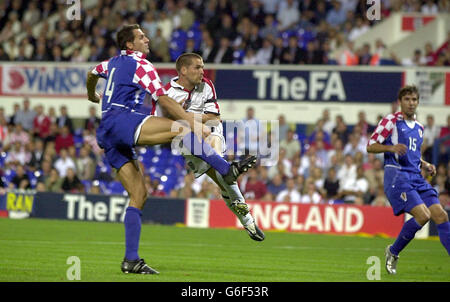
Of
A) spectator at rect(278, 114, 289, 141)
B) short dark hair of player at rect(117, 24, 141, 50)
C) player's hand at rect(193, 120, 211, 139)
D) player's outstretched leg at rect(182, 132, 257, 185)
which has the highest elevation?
spectator at rect(278, 114, 289, 141)

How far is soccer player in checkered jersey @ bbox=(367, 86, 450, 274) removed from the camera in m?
10.9

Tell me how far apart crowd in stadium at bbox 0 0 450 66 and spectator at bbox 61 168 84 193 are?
192 inches

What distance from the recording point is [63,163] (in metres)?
22.4

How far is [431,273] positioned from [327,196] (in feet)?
30.7

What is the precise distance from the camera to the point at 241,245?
14992mm

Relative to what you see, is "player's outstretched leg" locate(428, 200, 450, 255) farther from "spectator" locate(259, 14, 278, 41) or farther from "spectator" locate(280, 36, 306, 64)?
"spectator" locate(259, 14, 278, 41)

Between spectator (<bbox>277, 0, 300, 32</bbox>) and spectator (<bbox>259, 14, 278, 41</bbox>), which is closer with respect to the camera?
spectator (<bbox>259, 14, 278, 41</bbox>)

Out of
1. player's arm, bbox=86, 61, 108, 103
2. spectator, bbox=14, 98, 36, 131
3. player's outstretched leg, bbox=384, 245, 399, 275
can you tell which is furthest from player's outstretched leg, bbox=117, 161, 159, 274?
spectator, bbox=14, 98, 36, 131

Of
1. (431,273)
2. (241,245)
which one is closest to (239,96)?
(241,245)

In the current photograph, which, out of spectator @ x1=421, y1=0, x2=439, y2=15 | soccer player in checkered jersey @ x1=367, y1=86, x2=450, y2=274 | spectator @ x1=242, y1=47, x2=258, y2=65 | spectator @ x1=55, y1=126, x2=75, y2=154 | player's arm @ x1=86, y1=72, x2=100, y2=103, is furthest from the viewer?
spectator @ x1=421, y1=0, x2=439, y2=15

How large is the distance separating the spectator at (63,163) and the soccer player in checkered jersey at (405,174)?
1240cm

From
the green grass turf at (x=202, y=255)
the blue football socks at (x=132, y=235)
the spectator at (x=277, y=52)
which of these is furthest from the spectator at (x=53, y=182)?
the blue football socks at (x=132, y=235)

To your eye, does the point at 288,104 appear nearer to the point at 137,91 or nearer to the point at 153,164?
the point at 153,164

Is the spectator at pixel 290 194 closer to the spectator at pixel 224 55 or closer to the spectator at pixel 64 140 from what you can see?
the spectator at pixel 224 55
